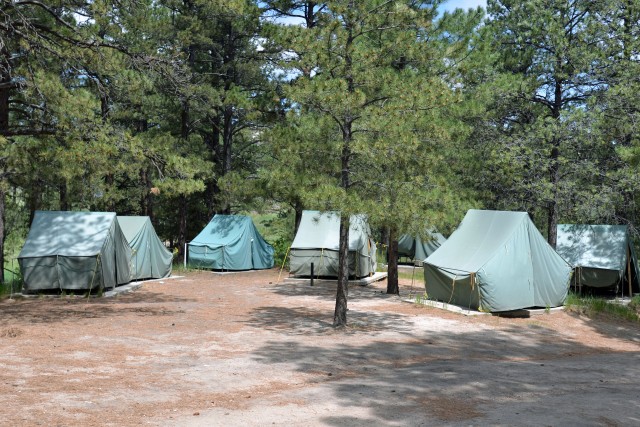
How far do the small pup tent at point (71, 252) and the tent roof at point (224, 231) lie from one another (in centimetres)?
652

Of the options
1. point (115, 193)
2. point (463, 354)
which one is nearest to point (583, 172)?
point (463, 354)

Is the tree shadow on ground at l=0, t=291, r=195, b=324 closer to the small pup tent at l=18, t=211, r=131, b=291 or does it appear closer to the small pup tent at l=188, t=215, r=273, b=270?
the small pup tent at l=18, t=211, r=131, b=291

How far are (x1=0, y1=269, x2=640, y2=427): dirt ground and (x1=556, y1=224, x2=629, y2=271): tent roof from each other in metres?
4.94

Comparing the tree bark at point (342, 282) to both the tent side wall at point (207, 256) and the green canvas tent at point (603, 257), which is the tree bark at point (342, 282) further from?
the tent side wall at point (207, 256)

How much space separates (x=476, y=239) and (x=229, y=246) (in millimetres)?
10954

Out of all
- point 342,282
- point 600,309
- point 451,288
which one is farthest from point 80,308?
point 600,309

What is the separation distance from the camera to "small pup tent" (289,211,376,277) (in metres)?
21.3

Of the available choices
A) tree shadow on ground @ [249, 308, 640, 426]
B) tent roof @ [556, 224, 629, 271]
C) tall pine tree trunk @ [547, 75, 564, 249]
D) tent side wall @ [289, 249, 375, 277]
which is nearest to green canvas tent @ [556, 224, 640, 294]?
tent roof @ [556, 224, 629, 271]

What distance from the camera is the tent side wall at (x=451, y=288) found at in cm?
1469

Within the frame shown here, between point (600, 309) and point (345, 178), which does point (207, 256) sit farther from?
point (600, 309)

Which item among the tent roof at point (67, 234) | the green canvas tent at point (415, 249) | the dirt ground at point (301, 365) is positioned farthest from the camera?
the green canvas tent at point (415, 249)

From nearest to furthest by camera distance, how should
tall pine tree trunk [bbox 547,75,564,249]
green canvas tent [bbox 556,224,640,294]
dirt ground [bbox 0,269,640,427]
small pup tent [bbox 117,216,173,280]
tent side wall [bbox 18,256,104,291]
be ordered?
dirt ground [bbox 0,269,640,427], tent side wall [bbox 18,256,104,291], tall pine tree trunk [bbox 547,75,564,249], green canvas tent [bbox 556,224,640,294], small pup tent [bbox 117,216,173,280]

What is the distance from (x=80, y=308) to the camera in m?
14.1

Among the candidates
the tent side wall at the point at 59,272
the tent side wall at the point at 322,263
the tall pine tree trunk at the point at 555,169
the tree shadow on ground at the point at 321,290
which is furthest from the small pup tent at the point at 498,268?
the tent side wall at the point at 59,272
